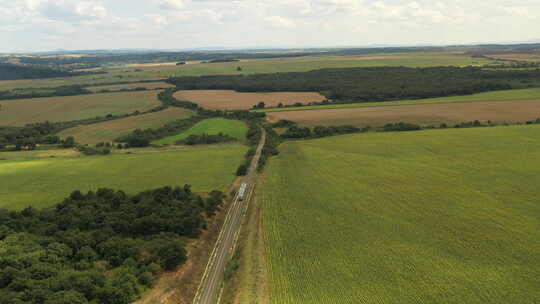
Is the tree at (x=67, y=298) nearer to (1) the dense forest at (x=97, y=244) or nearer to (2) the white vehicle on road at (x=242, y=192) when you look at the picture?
(1) the dense forest at (x=97, y=244)

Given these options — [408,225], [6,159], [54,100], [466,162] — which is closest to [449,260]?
[408,225]

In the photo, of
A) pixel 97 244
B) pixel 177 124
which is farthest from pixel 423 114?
pixel 97 244

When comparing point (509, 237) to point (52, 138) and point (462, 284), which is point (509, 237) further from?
point (52, 138)

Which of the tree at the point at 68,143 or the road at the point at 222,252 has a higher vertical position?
the tree at the point at 68,143

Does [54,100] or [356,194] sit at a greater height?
[54,100]

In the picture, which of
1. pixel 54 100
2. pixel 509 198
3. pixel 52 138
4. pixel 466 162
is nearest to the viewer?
pixel 509 198

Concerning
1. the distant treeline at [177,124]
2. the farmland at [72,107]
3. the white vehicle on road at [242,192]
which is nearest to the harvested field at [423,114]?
the distant treeline at [177,124]

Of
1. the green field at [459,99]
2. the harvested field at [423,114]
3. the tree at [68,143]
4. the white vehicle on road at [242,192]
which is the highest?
the green field at [459,99]
